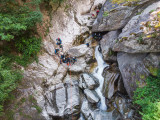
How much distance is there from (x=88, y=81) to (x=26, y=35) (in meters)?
8.32

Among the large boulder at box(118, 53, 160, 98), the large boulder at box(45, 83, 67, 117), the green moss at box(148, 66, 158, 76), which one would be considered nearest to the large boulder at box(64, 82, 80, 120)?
the large boulder at box(45, 83, 67, 117)

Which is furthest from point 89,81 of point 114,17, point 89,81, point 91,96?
point 114,17

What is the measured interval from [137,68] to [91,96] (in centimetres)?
520

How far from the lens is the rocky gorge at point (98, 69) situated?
685 centimetres

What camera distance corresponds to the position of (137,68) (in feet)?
23.7


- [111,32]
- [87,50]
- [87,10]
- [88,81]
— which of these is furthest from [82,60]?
[87,10]

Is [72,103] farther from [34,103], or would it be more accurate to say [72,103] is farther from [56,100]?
[34,103]

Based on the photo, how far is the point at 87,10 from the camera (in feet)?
55.9

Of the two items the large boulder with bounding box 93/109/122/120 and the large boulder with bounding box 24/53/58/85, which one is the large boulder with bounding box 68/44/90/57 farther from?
the large boulder with bounding box 93/109/122/120

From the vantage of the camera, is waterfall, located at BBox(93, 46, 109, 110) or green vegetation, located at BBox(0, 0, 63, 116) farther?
waterfall, located at BBox(93, 46, 109, 110)

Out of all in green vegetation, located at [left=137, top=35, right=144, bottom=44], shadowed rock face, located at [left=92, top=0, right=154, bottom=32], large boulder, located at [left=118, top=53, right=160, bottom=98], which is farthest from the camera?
shadowed rock face, located at [left=92, top=0, right=154, bottom=32]

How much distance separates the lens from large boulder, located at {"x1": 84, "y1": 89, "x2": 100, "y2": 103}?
29.8 ft

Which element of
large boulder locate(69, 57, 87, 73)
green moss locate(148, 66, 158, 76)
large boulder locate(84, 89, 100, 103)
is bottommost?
large boulder locate(84, 89, 100, 103)

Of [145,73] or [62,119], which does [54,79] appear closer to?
[62,119]
